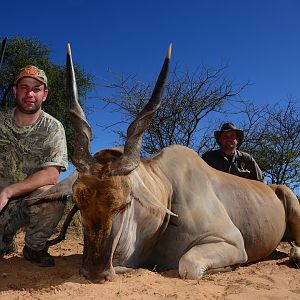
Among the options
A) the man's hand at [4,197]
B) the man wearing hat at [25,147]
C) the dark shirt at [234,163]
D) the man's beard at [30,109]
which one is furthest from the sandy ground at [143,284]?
the dark shirt at [234,163]

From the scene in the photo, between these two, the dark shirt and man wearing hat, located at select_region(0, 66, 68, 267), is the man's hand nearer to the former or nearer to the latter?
man wearing hat, located at select_region(0, 66, 68, 267)

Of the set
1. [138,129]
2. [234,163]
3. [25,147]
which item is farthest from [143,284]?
[234,163]

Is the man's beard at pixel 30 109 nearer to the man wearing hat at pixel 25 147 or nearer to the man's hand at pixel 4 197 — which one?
the man wearing hat at pixel 25 147

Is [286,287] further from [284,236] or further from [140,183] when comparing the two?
[284,236]

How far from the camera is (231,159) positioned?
634 cm

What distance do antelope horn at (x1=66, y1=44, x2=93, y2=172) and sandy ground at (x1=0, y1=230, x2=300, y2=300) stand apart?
2.41 ft

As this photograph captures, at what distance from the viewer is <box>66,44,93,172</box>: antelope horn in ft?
10.0

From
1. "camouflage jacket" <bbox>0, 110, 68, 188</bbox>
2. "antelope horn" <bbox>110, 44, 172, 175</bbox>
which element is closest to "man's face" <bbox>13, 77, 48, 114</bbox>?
"camouflage jacket" <bbox>0, 110, 68, 188</bbox>

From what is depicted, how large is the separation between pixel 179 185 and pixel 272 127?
360 inches

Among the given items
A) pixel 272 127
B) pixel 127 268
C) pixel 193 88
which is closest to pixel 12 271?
pixel 127 268

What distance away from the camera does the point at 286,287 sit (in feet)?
9.89

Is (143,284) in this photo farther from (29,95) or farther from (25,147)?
(29,95)

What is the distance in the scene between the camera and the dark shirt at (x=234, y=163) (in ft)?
20.5

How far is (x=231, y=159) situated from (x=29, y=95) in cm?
316
